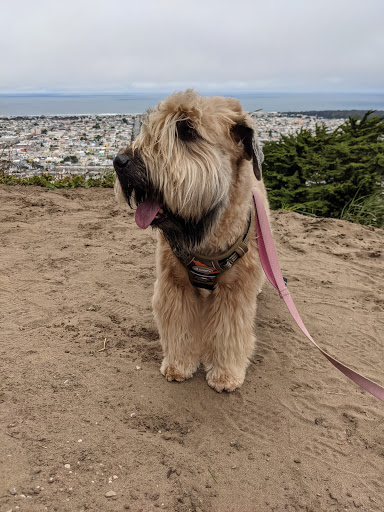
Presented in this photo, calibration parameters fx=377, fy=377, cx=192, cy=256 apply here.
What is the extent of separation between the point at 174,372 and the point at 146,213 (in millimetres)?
1491

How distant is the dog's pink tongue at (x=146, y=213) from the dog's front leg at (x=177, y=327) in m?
0.83

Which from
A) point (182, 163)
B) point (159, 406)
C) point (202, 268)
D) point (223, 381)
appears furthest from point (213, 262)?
point (159, 406)

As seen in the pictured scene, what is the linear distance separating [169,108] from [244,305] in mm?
1524

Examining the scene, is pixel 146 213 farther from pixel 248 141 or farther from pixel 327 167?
pixel 327 167

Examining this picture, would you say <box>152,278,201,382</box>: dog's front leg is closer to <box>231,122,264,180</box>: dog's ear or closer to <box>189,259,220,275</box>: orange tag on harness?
<box>189,259,220,275</box>: orange tag on harness

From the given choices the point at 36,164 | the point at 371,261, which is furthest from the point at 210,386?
the point at 36,164

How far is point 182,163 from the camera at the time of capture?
6.91ft

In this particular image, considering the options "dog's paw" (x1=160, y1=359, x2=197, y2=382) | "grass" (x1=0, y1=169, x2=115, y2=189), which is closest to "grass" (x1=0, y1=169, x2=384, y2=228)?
"grass" (x1=0, y1=169, x2=115, y2=189)

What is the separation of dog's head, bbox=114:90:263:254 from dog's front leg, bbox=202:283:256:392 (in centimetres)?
73

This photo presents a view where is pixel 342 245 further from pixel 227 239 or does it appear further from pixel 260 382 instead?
pixel 227 239

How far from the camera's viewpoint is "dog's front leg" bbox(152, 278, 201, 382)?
2.92m

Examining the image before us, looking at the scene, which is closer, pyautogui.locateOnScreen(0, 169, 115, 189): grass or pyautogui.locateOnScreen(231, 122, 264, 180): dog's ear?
pyautogui.locateOnScreen(231, 122, 264, 180): dog's ear

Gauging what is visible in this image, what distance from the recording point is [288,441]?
2.58m

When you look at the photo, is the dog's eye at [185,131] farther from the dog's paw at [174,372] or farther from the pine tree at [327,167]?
the pine tree at [327,167]
